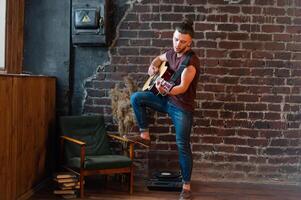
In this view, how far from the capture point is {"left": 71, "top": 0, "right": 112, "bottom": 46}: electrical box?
5016 mm

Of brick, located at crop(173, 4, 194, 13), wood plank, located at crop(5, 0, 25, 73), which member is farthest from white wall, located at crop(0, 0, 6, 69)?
brick, located at crop(173, 4, 194, 13)

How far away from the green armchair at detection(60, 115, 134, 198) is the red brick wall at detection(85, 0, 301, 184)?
302 mm

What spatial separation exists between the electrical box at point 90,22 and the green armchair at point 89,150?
3.02 ft

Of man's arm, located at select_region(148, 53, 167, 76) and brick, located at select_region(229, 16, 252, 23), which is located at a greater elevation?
brick, located at select_region(229, 16, 252, 23)

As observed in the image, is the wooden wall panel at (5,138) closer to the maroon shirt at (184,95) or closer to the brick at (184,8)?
the maroon shirt at (184,95)

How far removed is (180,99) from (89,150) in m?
1.33

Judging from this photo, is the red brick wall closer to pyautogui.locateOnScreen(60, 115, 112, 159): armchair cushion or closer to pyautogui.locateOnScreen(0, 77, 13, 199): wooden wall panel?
pyautogui.locateOnScreen(60, 115, 112, 159): armchair cushion

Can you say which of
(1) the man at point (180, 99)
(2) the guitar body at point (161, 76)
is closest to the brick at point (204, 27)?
(1) the man at point (180, 99)

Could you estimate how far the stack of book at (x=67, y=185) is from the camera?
4441 millimetres

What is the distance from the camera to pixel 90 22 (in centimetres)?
501

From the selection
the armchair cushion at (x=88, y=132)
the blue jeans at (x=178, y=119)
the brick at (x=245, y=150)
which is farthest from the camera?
the brick at (x=245, y=150)

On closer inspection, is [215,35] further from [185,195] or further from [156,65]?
[185,195]

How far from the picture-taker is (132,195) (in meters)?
4.60

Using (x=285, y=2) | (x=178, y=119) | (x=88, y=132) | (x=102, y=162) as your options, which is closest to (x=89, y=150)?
(x=88, y=132)
